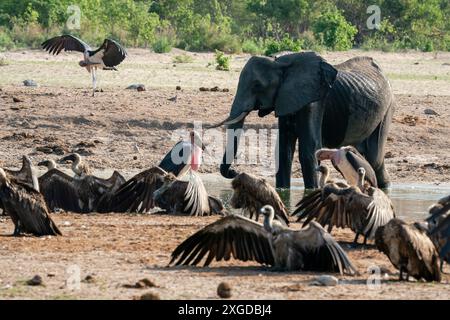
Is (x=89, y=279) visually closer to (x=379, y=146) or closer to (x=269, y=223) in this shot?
(x=269, y=223)

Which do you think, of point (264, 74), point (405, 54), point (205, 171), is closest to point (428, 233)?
point (264, 74)

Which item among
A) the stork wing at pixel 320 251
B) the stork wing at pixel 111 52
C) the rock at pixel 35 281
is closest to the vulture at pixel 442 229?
the stork wing at pixel 320 251

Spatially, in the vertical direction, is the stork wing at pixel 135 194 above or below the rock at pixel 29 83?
below

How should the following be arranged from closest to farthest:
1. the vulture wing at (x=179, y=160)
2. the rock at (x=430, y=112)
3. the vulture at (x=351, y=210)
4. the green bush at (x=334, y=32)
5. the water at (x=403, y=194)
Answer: the vulture at (x=351, y=210)
the water at (x=403, y=194)
the vulture wing at (x=179, y=160)
the rock at (x=430, y=112)
the green bush at (x=334, y=32)

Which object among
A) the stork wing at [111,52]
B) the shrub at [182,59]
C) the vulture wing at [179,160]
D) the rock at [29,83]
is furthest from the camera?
the shrub at [182,59]

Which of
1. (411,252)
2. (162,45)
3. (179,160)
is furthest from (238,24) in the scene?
(411,252)

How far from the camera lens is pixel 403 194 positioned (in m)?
17.1

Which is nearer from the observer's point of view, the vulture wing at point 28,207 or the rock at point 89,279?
the rock at point 89,279

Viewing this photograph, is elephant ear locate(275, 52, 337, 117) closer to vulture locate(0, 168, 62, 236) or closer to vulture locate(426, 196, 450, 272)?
vulture locate(0, 168, 62, 236)

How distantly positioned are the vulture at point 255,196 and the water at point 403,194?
212 centimetres

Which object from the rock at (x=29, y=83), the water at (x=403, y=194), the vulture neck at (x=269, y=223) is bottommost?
the water at (x=403, y=194)

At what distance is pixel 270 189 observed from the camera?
12.6m

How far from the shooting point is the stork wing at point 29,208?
11.7 meters

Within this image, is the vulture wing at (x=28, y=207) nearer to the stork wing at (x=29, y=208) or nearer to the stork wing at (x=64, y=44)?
the stork wing at (x=29, y=208)
